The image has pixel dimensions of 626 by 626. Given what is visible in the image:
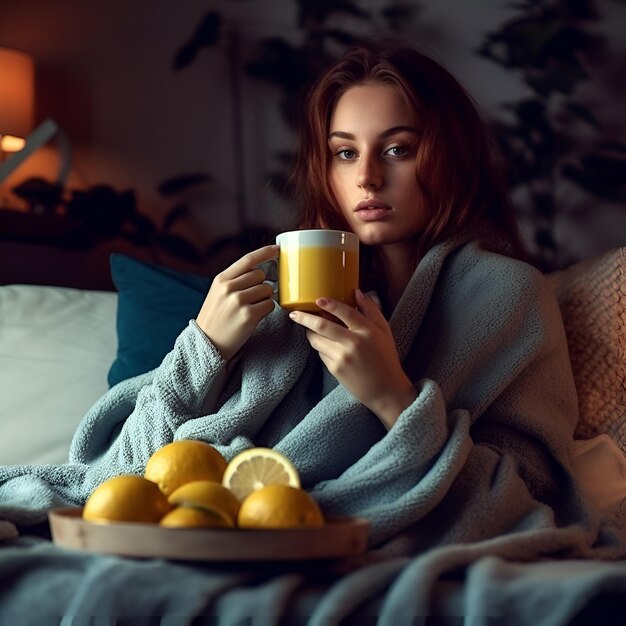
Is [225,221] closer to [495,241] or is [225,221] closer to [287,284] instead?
[495,241]

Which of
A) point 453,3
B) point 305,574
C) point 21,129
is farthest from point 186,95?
point 305,574

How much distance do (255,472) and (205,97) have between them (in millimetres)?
1749

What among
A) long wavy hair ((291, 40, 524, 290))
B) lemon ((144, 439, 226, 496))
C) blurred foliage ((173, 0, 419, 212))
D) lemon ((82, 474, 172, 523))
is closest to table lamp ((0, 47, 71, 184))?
blurred foliage ((173, 0, 419, 212))

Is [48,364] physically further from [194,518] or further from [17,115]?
[194,518]

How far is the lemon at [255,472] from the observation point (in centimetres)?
104

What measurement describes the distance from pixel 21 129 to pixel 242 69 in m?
0.66

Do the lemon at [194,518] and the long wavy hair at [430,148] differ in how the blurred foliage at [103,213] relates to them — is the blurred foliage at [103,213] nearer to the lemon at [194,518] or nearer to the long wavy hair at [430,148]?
the long wavy hair at [430,148]

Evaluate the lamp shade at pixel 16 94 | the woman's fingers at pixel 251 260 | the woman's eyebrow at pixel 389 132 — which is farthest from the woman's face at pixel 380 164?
the lamp shade at pixel 16 94

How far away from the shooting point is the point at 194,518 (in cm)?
88

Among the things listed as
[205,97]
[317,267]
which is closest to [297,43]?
[205,97]

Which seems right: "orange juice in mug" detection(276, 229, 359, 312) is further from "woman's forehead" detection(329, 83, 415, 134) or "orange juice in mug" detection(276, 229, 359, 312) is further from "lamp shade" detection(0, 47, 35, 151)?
"lamp shade" detection(0, 47, 35, 151)

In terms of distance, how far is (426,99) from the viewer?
151cm

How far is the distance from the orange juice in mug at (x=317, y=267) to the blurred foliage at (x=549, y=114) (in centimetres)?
141

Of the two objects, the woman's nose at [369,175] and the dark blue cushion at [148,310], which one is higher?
the woman's nose at [369,175]
